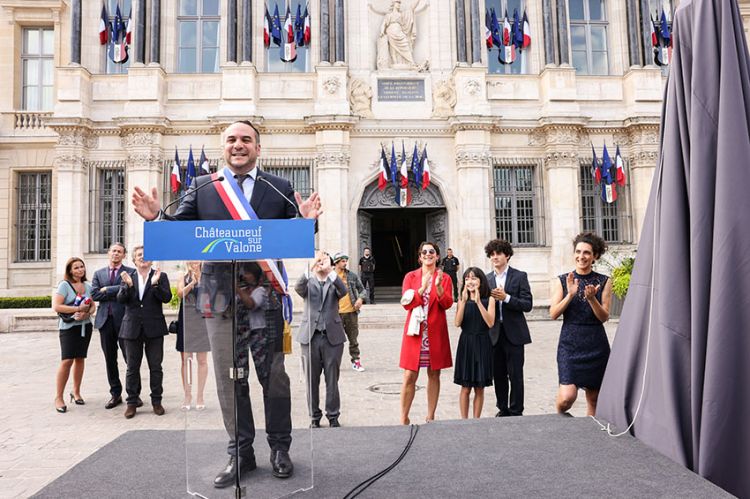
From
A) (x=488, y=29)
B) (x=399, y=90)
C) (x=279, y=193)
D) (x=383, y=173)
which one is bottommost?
(x=279, y=193)

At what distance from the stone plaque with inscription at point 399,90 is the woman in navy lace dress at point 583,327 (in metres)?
15.0

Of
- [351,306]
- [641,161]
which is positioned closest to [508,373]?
[351,306]

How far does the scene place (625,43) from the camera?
19.8 meters

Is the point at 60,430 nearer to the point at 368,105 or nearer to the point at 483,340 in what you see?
the point at 483,340

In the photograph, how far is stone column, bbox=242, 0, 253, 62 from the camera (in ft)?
60.4

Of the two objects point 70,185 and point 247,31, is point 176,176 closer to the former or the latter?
point 70,185

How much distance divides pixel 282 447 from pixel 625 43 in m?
22.2

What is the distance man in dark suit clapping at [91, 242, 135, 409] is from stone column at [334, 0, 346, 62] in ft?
44.4

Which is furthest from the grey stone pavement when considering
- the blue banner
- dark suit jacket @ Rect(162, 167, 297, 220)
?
dark suit jacket @ Rect(162, 167, 297, 220)

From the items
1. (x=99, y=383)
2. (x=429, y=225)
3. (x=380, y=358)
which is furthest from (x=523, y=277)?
(x=429, y=225)

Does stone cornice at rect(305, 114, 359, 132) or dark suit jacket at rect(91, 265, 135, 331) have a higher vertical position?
→ stone cornice at rect(305, 114, 359, 132)

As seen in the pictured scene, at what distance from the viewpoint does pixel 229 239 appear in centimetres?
245

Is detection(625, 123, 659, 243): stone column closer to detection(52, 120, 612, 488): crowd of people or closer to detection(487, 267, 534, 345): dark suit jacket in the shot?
detection(52, 120, 612, 488): crowd of people

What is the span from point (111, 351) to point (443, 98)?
15.0 metres
